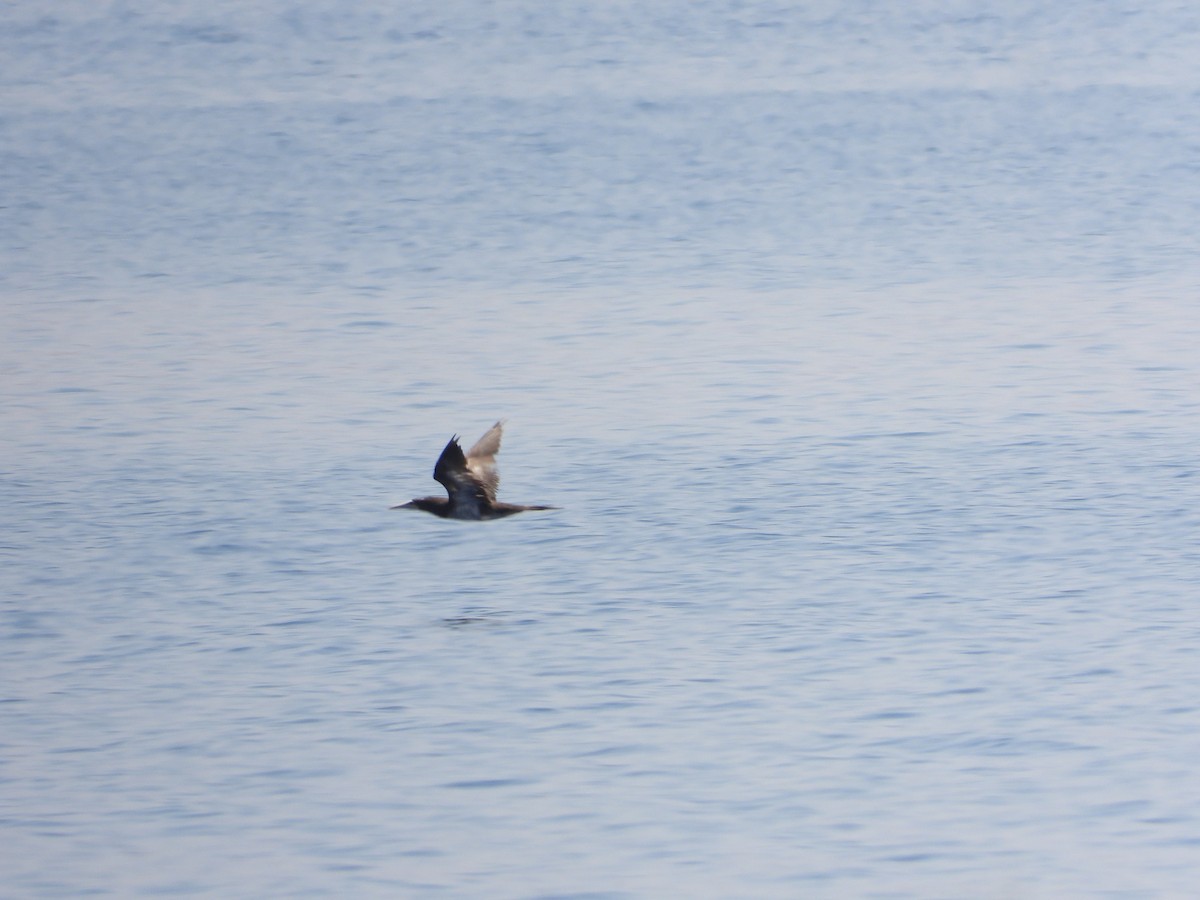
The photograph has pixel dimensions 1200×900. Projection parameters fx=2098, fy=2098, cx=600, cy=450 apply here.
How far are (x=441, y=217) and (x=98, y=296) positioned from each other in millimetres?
4279

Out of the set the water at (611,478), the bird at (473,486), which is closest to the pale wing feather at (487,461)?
the bird at (473,486)

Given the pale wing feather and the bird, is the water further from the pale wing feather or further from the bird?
the pale wing feather

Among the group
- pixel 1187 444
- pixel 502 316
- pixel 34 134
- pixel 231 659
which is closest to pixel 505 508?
pixel 231 659

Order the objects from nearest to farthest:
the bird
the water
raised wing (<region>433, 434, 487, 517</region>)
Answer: the water < raised wing (<region>433, 434, 487, 517</region>) < the bird

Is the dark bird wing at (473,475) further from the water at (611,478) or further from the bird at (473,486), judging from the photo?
the water at (611,478)

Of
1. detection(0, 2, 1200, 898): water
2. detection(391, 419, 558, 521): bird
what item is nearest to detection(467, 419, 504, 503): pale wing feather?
detection(391, 419, 558, 521): bird

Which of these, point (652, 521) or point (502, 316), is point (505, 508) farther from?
point (502, 316)

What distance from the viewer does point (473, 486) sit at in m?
9.82

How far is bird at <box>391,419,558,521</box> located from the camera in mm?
9672

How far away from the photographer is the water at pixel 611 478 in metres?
7.93

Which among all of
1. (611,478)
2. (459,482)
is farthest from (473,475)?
(611,478)

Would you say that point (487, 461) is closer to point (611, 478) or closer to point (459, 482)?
point (459, 482)

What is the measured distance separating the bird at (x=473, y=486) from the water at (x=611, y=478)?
0.58 metres

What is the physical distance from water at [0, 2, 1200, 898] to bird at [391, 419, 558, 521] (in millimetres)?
583
